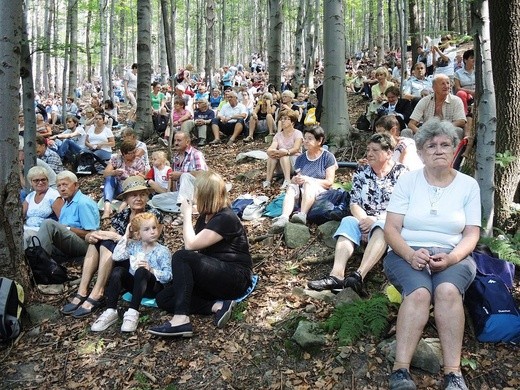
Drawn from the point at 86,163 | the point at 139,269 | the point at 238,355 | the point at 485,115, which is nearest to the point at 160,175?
the point at 139,269

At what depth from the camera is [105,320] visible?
13.3 ft

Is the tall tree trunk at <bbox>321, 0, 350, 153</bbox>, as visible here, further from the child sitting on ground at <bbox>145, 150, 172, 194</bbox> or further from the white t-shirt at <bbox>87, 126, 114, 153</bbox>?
the white t-shirt at <bbox>87, 126, 114, 153</bbox>

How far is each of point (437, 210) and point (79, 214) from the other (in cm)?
376

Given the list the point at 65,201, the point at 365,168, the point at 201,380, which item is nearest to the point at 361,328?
the point at 201,380

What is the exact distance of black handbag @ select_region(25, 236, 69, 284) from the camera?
4715 mm

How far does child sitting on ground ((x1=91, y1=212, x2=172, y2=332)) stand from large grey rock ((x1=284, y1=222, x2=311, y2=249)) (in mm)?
1410

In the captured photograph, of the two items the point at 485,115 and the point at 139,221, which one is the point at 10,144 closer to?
the point at 139,221

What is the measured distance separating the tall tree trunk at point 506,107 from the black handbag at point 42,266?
4.29m

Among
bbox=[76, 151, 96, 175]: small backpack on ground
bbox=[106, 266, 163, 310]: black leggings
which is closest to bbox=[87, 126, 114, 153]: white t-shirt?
bbox=[76, 151, 96, 175]: small backpack on ground

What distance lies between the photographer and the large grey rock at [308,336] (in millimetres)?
3408

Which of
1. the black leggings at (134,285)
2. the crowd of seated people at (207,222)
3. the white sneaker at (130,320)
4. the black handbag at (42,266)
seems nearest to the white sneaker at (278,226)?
the crowd of seated people at (207,222)

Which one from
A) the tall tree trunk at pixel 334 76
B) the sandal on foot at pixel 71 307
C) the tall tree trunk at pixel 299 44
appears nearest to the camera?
the sandal on foot at pixel 71 307

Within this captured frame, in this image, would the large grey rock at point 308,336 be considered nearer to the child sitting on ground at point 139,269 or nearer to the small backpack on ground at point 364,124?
the child sitting on ground at point 139,269

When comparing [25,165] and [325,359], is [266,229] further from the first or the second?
[25,165]
